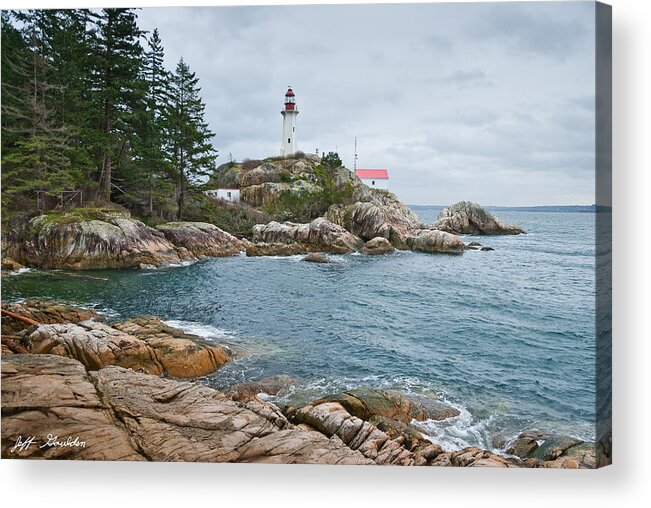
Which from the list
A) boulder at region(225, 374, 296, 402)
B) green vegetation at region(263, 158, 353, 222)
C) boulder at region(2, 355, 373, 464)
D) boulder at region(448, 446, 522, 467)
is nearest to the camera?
boulder at region(448, 446, 522, 467)

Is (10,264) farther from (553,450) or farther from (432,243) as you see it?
(553,450)

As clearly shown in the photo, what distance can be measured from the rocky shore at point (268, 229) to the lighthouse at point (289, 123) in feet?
0.52

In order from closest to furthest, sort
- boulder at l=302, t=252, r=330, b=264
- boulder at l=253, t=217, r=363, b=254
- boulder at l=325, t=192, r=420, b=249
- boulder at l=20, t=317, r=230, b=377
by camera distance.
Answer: boulder at l=20, t=317, r=230, b=377
boulder at l=325, t=192, r=420, b=249
boulder at l=302, t=252, r=330, b=264
boulder at l=253, t=217, r=363, b=254

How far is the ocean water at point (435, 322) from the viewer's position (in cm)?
411

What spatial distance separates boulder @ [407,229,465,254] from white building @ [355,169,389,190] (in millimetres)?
950

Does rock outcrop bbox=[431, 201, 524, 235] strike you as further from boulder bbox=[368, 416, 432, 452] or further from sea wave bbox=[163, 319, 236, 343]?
sea wave bbox=[163, 319, 236, 343]

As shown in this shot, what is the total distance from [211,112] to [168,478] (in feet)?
13.7

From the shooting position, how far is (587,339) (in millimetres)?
4090

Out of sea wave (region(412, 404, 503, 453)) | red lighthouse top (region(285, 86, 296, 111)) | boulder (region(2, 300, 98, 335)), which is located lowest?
sea wave (region(412, 404, 503, 453))

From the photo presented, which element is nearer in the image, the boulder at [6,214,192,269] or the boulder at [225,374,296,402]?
the boulder at [225,374,296,402]

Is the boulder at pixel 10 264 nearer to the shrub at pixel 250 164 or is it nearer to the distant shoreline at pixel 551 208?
the shrub at pixel 250 164

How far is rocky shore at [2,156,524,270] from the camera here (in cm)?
514

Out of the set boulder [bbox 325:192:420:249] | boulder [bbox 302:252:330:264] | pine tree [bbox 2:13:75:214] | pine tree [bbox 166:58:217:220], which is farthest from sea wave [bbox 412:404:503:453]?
pine tree [bbox 2:13:75:214]

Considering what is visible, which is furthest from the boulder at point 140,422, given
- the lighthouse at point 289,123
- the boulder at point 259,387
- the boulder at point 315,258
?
Result: the lighthouse at point 289,123
